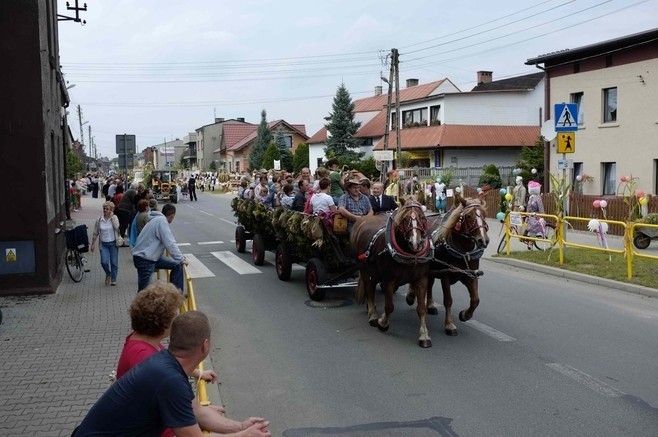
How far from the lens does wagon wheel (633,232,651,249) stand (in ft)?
55.1

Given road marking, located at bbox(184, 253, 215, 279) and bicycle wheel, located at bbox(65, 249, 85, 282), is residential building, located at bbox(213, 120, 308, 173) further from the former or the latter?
bicycle wheel, located at bbox(65, 249, 85, 282)

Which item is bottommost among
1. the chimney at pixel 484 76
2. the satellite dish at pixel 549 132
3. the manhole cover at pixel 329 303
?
the manhole cover at pixel 329 303

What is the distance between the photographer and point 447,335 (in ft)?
28.8

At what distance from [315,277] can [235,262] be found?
19.0ft

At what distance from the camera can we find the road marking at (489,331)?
8.56 m

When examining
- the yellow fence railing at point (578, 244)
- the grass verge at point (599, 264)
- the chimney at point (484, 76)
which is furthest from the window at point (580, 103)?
the chimney at point (484, 76)

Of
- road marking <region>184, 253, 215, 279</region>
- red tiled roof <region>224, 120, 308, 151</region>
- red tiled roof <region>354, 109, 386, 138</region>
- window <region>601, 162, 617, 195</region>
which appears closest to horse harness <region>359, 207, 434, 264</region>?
road marking <region>184, 253, 215, 279</region>

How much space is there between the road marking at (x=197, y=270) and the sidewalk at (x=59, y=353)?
6.08 ft

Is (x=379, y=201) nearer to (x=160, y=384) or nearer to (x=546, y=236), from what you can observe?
(x=546, y=236)

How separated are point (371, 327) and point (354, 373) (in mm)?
2147

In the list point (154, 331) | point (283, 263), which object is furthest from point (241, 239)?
point (154, 331)

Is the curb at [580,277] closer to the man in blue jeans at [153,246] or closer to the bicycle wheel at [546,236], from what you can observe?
the bicycle wheel at [546,236]

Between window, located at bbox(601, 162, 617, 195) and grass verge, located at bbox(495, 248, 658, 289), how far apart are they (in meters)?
12.0

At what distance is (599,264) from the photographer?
558 inches
